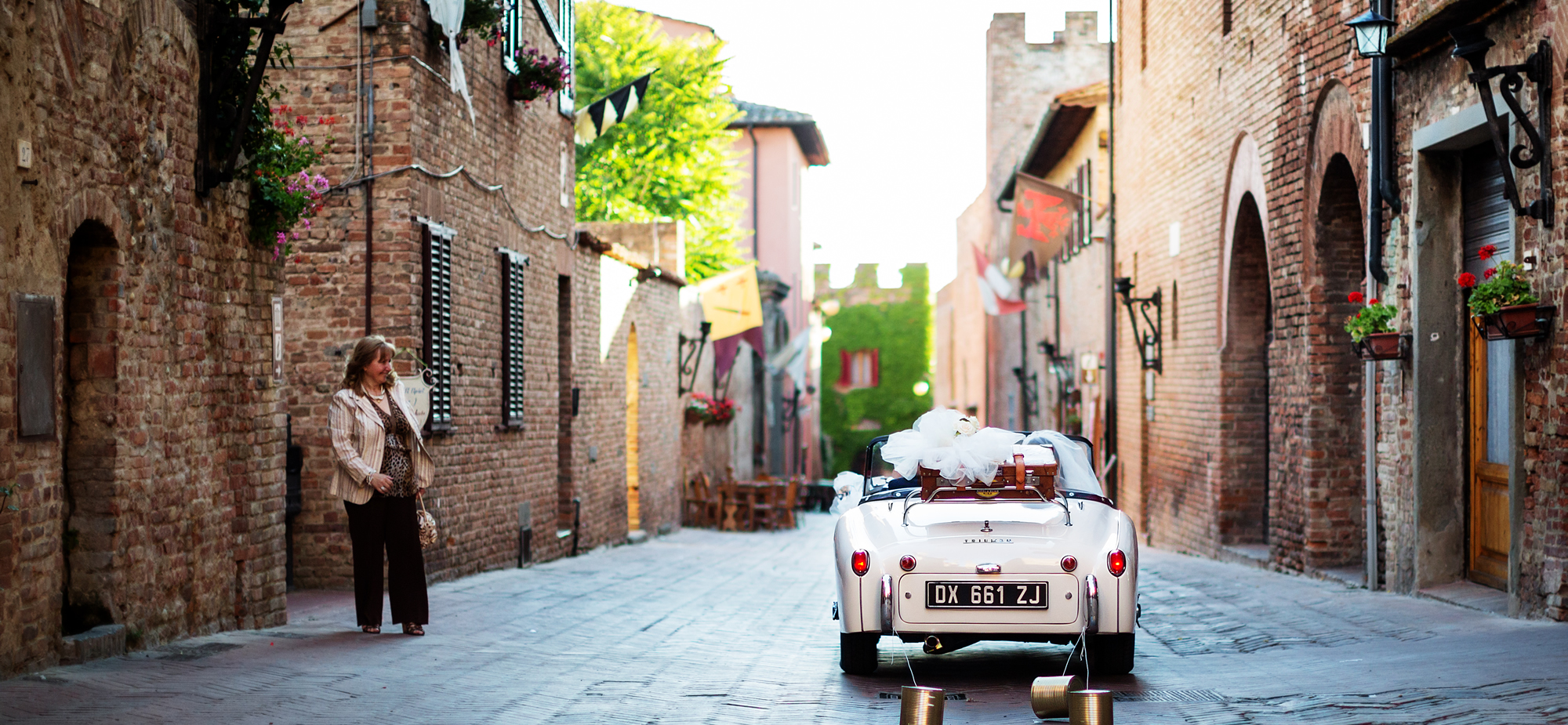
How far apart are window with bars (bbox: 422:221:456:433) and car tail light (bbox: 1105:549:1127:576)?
6.67m

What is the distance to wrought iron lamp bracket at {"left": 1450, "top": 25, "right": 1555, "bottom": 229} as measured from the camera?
825cm

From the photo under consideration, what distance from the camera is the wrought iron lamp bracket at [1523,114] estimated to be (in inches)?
325

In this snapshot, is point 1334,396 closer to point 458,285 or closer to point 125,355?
point 458,285

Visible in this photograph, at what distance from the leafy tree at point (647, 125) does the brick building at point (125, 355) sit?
84.0 feet

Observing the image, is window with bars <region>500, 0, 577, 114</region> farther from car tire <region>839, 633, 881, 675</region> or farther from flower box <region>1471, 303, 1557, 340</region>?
flower box <region>1471, 303, 1557, 340</region>

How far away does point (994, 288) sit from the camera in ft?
96.6

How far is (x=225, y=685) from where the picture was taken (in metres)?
6.52

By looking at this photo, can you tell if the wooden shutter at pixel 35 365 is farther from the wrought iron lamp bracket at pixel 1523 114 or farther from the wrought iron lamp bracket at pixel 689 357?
the wrought iron lamp bracket at pixel 689 357

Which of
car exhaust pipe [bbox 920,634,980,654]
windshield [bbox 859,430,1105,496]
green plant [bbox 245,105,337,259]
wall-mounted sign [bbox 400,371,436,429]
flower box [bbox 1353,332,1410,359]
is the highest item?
green plant [bbox 245,105,337,259]

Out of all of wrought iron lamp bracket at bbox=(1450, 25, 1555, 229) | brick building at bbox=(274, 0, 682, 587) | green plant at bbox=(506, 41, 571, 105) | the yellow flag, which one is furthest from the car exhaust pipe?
the yellow flag

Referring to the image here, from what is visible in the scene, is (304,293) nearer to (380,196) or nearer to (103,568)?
(380,196)

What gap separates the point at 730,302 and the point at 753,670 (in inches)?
795

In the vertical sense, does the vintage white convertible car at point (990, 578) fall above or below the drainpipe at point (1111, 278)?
below

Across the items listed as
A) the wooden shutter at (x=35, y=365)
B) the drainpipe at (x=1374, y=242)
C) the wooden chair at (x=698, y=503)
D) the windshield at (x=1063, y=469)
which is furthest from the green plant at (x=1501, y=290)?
the wooden chair at (x=698, y=503)
